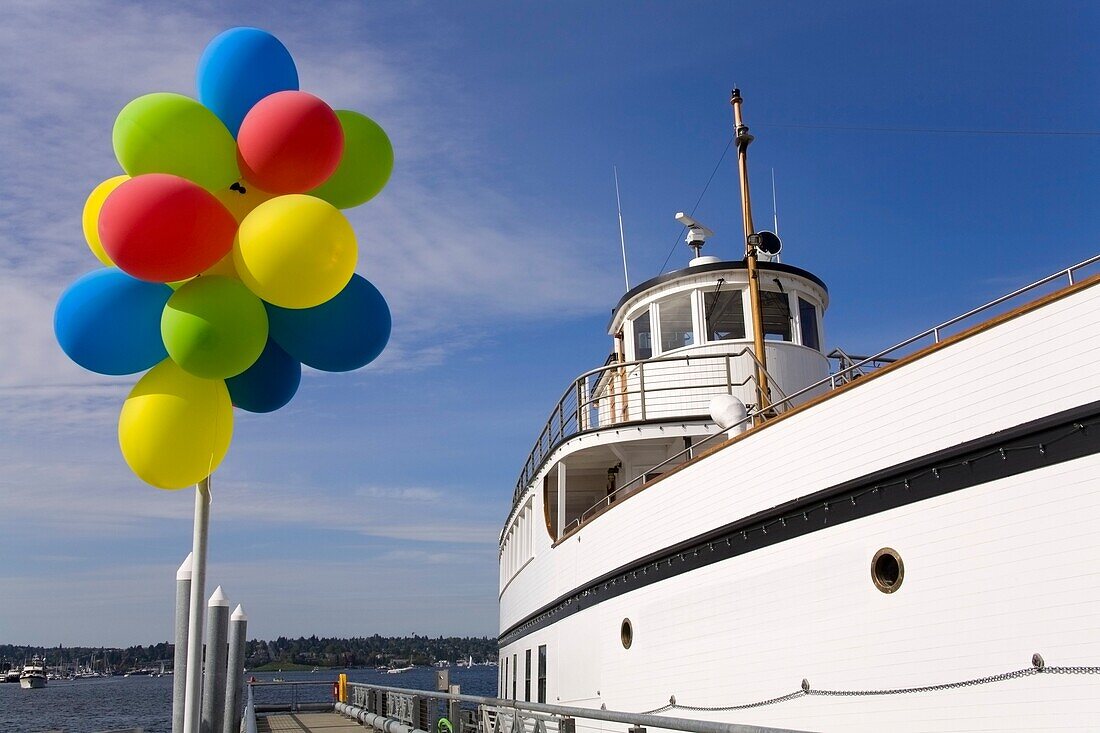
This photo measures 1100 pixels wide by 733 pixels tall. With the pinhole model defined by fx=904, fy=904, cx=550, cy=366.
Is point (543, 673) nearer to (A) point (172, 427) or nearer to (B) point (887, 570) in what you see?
(B) point (887, 570)

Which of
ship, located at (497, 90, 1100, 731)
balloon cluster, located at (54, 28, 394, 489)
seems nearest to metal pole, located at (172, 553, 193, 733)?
balloon cluster, located at (54, 28, 394, 489)

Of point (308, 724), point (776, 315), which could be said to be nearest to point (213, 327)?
point (776, 315)

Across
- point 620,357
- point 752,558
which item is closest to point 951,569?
point 752,558

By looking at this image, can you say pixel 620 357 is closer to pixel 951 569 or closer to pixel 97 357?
pixel 951 569

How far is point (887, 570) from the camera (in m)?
6.28

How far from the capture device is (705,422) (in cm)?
1080

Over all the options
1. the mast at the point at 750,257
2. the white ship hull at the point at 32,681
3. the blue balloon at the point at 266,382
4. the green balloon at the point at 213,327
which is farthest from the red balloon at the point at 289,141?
the white ship hull at the point at 32,681

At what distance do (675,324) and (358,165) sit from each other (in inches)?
315

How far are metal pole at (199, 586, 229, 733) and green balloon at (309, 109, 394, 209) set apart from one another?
4006 millimetres

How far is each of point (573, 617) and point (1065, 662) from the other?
665cm

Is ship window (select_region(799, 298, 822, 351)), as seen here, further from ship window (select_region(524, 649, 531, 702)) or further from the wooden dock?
the wooden dock

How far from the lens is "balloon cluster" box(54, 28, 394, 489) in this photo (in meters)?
4.71

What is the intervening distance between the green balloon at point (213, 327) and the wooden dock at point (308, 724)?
9.86m

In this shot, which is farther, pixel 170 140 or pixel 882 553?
pixel 882 553
